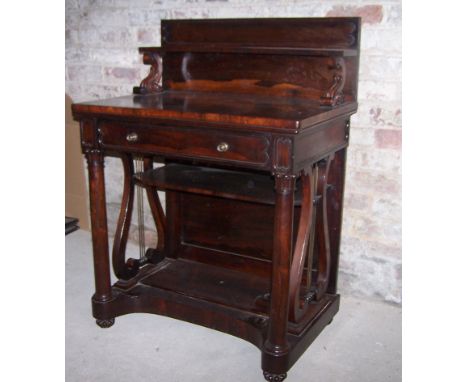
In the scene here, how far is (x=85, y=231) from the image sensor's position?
10.9 feet

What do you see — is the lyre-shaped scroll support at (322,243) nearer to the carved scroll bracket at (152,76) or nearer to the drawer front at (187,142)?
the drawer front at (187,142)

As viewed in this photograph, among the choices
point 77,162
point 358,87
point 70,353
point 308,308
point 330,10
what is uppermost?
point 330,10

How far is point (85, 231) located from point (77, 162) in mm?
438

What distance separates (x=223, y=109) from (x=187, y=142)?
17 centimetres

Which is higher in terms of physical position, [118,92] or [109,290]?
[118,92]

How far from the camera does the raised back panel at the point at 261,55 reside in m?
2.13

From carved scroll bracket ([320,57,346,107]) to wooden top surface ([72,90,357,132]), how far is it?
0.03 m

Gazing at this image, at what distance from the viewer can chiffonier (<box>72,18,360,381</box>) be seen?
71.5 inches

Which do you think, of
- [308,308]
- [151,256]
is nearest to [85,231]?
[151,256]

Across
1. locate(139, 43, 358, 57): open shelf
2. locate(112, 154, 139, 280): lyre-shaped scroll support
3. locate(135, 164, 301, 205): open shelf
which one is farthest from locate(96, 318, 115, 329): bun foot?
locate(139, 43, 358, 57): open shelf

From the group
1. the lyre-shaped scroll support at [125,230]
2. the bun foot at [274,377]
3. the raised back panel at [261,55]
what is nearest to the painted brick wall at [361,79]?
the raised back panel at [261,55]

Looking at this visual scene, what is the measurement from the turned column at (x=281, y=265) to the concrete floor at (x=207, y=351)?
163 millimetres

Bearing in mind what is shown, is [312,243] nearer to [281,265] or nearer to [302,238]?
[302,238]

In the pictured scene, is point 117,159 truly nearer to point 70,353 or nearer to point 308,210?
point 70,353
